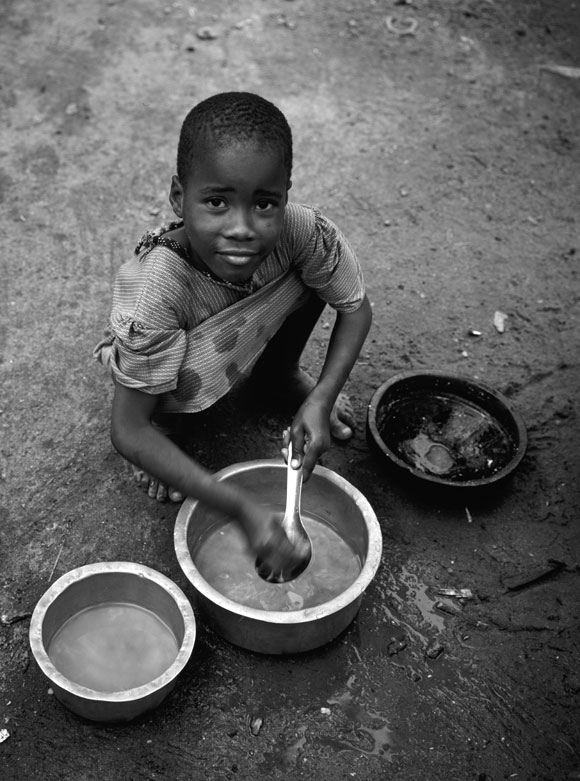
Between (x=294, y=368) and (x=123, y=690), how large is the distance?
1260 mm

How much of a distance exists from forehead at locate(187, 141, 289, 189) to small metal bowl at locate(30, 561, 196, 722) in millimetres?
1049

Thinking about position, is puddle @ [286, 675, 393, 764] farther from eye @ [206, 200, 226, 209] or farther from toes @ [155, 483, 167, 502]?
eye @ [206, 200, 226, 209]

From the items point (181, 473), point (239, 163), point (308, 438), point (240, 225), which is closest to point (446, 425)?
point (308, 438)

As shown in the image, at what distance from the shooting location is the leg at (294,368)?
2.71 m

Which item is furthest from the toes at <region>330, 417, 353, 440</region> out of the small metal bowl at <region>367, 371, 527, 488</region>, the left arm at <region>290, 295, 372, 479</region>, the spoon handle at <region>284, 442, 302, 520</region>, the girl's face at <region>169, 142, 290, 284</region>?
the girl's face at <region>169, 142, 290, 284</region>

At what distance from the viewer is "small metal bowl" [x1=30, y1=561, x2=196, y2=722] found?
6.33 ft

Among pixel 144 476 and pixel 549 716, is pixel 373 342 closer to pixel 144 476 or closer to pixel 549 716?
pixel 144 476

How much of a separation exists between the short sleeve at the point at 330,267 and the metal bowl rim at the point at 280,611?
548 millimetres

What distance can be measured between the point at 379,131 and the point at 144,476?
262 cm

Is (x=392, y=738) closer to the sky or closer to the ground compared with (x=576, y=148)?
closer to the ground

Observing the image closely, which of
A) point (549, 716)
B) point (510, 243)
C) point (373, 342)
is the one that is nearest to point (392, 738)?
point (549, 716)

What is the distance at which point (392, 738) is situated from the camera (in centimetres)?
212

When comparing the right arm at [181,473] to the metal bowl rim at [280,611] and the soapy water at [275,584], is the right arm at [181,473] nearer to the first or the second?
the metal bowl rim at [280,611]

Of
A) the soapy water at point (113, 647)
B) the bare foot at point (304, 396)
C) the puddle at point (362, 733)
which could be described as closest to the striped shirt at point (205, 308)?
the bare foot at point (304, 396)
